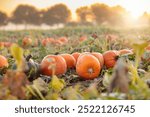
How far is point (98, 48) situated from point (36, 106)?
2.74m

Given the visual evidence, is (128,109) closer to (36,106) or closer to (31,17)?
(36,106)

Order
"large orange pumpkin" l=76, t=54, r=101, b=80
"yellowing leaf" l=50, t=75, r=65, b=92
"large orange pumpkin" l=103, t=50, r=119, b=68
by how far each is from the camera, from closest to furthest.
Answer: "yellowing leaf" l=50, t=75, r=65, b=92 < "large orange pumpkin" l=76, t=54, r=101, b=80 < "large orange pumpkin" l=103, t=50, r=119, b=68

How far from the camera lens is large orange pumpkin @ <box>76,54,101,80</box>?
9.27 ft

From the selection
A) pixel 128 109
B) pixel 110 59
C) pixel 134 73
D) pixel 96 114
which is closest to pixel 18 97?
pixel 96 114

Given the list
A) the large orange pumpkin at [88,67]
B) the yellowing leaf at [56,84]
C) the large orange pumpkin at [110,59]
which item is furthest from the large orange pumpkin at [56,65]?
the yellowing leaf at [56,84]

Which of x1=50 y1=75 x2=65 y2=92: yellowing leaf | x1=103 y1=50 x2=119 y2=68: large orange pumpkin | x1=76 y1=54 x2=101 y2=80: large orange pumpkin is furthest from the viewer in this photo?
x1=103 y1=50 x2=119 y2=68: large orange pumpkin

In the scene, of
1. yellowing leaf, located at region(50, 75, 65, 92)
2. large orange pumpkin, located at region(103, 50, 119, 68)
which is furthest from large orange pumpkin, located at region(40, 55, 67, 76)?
yellowing leaf, located at region(50, 75, 65, 92)

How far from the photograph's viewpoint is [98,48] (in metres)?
4.40

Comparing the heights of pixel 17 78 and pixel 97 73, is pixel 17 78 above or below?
above

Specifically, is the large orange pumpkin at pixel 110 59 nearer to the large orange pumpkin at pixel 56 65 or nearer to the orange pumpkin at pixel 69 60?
the orange pumpkin at pixel 69 60

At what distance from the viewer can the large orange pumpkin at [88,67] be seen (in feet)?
9.27

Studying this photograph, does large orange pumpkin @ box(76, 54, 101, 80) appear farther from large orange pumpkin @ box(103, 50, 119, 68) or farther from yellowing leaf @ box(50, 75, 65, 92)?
yellowing leaf @ box(50, 75, 65, 92)

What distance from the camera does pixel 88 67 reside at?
2.84 m

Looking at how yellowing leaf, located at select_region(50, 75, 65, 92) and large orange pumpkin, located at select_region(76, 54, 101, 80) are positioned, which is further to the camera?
large orange pumpkin, located at select_region(76, 54, 101, 80)
